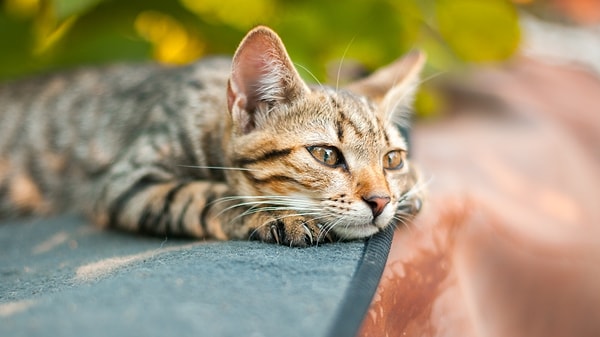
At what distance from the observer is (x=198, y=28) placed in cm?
285

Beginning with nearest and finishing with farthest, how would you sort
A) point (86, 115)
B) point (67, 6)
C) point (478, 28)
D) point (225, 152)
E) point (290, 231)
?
point (290, 231) → point (225, 152) → point (67, 6) → point (86, 115) → point (478, 28)

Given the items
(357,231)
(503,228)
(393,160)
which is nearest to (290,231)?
(357,231)

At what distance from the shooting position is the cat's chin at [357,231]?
146 centimetres

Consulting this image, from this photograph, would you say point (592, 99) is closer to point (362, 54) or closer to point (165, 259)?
point (362, 54)

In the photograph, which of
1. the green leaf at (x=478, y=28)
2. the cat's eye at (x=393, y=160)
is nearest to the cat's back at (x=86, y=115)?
the cat's eye at (x=393, y=160)

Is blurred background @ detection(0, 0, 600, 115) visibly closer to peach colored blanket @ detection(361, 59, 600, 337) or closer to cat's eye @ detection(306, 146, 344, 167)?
peach colored blanket @ detection(361, 59, 600, 337)

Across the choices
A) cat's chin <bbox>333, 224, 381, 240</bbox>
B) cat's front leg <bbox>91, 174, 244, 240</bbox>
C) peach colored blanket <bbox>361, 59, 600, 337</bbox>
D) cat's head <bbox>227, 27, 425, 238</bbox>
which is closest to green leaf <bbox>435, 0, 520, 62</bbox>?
peach colored blanket <bbox>361, 59, 600, 337</bbox>

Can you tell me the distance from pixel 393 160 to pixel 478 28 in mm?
1443

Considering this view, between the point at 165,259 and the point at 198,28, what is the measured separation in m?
1.69

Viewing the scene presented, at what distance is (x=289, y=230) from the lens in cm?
145

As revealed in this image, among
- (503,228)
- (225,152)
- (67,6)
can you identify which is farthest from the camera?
(503,228)

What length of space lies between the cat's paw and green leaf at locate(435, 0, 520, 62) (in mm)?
1711

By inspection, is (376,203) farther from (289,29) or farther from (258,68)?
(289,29)

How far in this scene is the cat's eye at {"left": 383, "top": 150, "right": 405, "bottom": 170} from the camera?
1.66m
